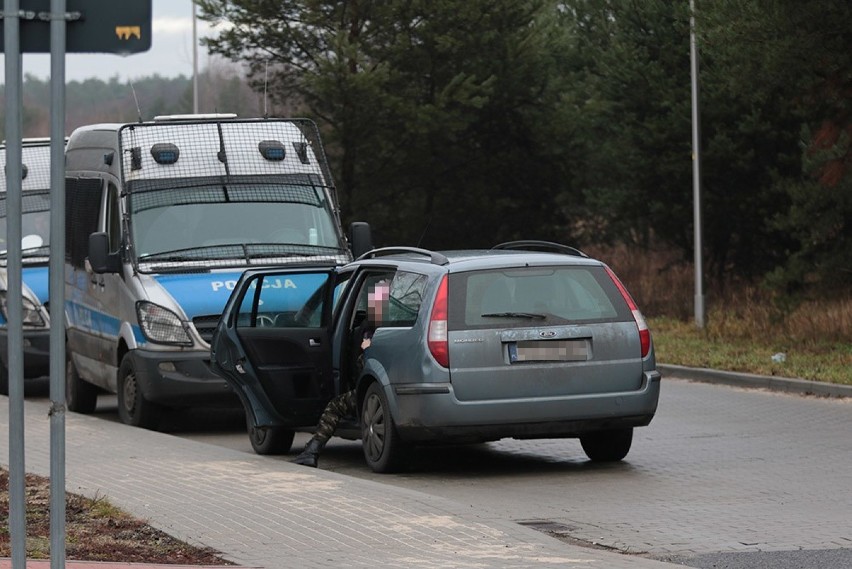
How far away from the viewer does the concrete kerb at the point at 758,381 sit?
17078mm

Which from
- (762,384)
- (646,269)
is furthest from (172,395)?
(646,269)

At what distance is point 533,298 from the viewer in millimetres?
11766

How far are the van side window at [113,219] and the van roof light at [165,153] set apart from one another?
51 cm

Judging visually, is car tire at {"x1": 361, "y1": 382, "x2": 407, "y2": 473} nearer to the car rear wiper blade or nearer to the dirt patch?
the car rear wiper blade

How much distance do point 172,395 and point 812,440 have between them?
5.55 m

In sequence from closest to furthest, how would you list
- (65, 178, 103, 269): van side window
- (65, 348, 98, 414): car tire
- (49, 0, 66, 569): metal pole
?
(49, 0, 66, 569): metal pole, (65, 178, 103, 269): van side window, (65, 348, 98, 414): car tire

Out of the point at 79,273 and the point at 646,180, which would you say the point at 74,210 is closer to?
the point at 79,273

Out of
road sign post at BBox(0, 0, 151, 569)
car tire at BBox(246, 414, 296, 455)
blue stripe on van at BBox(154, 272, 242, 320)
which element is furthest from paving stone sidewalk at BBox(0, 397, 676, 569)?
blue stripe on van at BBox(154, 272, 242, 320)

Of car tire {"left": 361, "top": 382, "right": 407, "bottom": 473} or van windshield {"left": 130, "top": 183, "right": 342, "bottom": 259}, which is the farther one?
van windshield {"left": 130, "top": 183, "right": 342, "bottom": 259}

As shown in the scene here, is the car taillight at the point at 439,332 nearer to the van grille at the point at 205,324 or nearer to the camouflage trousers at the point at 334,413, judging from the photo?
the camouflage trousers at the point at 334,413

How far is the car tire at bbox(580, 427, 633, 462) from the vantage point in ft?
40.6

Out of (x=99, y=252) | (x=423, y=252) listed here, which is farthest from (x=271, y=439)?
(x=99, y=252)

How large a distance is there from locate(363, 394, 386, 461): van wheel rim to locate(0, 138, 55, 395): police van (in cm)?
582

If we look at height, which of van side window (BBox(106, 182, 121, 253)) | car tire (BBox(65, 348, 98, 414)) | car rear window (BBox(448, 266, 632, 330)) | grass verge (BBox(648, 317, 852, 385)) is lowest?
car tire (BBox(65, 348, 98, 414))
